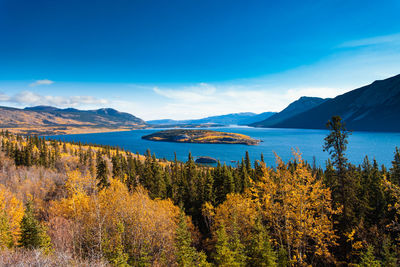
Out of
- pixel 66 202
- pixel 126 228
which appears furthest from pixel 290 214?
pixel 66 202

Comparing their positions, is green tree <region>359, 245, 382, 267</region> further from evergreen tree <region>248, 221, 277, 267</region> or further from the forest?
evergreen tree <region>248, 221, 277, 267</region>

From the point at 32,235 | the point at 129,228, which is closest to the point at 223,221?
the point at 129,228

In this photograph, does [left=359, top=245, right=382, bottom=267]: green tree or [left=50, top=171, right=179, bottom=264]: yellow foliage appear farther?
[left=50, top=171, right=179, bottom=264]: yellow foliage

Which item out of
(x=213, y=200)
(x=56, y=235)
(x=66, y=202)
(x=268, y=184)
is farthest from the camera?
(x=213, y=200)

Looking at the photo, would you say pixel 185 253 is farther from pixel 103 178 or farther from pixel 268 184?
pixel 103 178

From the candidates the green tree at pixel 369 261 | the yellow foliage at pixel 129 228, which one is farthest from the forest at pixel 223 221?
the yellow foliage at pixel 129 228

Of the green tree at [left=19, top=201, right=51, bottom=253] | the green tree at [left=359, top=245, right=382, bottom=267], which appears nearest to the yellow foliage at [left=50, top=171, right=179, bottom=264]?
the green tree at [left=19, top=201, right=51, bottom=253]

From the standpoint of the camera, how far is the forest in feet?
54.8

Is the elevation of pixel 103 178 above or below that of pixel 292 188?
below

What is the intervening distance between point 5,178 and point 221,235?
83128 millimetres

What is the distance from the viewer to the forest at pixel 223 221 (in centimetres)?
1670

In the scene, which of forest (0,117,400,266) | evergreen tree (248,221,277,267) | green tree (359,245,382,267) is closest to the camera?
forest (0,117,400,266)

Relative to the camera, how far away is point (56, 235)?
31.9 meters

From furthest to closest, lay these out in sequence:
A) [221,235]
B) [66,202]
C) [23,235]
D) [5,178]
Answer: [5,178]
[66,202]
[23,235]
[221,235]
